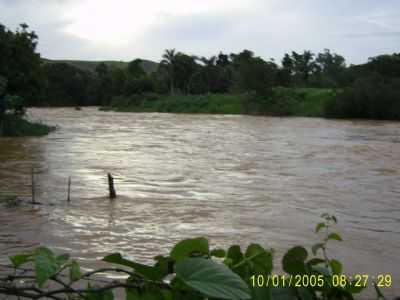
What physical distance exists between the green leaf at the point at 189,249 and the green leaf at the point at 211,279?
126mm

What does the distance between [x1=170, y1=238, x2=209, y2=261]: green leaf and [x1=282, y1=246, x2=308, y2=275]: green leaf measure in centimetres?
43

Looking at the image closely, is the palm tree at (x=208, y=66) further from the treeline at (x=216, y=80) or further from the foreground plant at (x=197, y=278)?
the foreground plant at (x=197, y=278)

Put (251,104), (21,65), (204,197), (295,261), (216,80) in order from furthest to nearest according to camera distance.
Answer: (216,80) < (251,104) < (21,65) < (204,197) < (295,261)

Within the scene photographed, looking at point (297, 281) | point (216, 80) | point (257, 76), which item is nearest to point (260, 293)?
point (297, 281)

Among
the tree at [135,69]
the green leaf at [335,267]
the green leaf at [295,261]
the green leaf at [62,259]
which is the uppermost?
the tree at [135,69]

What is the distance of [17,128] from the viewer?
28.3m

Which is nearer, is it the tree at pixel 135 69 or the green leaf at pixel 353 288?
the green leaf at pixel 353 288

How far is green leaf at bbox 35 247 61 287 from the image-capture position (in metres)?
1.26

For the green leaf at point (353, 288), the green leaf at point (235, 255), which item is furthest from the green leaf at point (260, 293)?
the green leaf at point (353, 288)

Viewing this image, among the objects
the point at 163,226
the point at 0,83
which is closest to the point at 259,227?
the point at 163,226

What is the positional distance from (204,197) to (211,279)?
38.2 feet

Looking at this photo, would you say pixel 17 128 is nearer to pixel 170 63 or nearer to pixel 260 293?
pixel 260 293

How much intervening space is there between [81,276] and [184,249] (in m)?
0.28

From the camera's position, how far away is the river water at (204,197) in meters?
8.71
